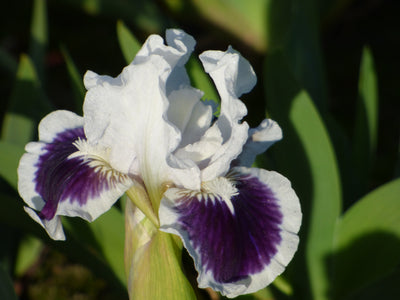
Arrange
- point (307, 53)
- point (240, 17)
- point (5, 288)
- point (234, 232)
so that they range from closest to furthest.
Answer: point (234, 232), point (5, 288), point (307, 53), point (240, 17)

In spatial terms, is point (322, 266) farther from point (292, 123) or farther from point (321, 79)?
point (321, 79)

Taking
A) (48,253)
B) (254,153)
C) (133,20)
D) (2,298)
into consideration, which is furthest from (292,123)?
(133,20)

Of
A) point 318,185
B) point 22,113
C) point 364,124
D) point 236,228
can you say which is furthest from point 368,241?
point 22,113

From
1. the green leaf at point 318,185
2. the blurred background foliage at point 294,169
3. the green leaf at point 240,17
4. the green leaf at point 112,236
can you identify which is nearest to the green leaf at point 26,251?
the blurred background foliage at point 294,169

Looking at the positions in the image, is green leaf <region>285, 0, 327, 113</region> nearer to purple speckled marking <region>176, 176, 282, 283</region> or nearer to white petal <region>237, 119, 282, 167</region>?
white petal <region>237, 119, 282, 167</region>

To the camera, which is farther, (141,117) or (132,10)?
(132,10)

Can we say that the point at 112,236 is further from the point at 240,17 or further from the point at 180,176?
the point at 240,17
